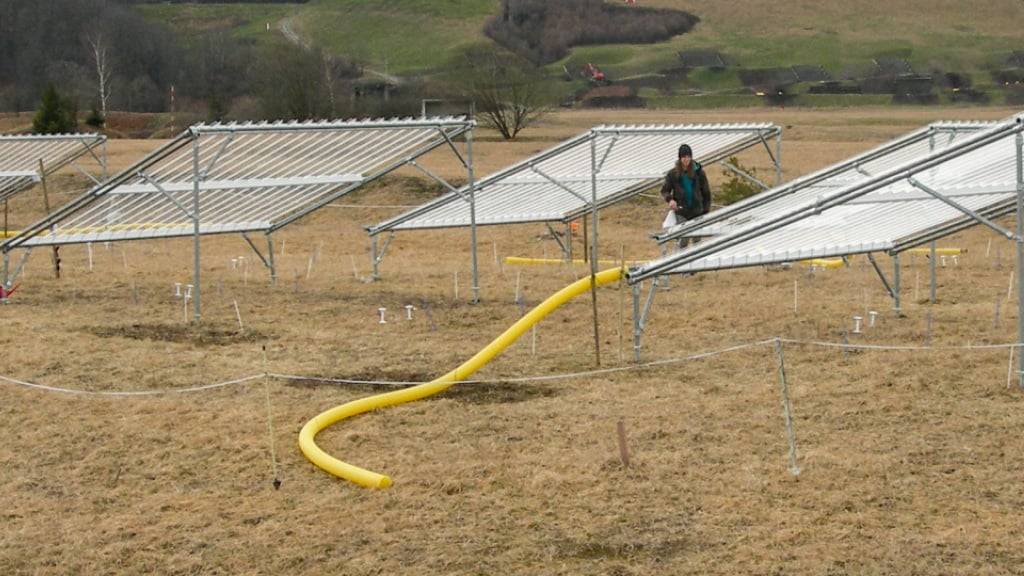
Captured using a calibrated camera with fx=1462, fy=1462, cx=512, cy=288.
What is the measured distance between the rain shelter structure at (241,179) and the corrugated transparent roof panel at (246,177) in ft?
0.06

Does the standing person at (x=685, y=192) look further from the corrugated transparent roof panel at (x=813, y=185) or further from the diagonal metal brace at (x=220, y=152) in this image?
the diagonal metal brace at (x=220, y=152)

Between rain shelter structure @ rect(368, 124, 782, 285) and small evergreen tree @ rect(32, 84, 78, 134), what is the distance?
1477 inches

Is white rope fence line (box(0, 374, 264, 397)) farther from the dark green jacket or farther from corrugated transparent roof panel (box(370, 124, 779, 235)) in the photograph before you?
corrugated transparent roof panel (box(370, 124, 779, 235))

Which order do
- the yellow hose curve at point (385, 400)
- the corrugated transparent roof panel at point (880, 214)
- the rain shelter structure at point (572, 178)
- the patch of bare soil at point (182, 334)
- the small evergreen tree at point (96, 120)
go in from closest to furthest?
the yellow hose curve at point (385, 400) → the corrugated transparent roof panel at point (880, 214) → the patch of bare soil at point (182, 334) → the rain shelter structure at point (572, 178) → the small evergreen tree at point (96, 120)

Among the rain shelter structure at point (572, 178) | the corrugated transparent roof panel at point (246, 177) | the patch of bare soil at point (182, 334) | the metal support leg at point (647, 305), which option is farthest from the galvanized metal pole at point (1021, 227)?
the rain shelter structure at point (572, 178)

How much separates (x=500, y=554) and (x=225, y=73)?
278ft

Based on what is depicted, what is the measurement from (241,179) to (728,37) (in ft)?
294

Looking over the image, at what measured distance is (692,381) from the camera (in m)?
16.0

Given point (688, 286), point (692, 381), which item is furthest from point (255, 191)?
point (692, 381)

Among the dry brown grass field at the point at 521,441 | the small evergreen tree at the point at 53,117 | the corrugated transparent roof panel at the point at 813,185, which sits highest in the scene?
the small evergreen tree at the point at 53,117

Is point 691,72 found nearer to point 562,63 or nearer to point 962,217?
point 562,63

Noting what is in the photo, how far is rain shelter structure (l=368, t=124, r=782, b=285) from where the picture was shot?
2595 centimetres

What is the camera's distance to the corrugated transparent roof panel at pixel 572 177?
2600 cm

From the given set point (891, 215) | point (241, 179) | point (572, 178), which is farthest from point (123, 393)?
point (572, 178)
